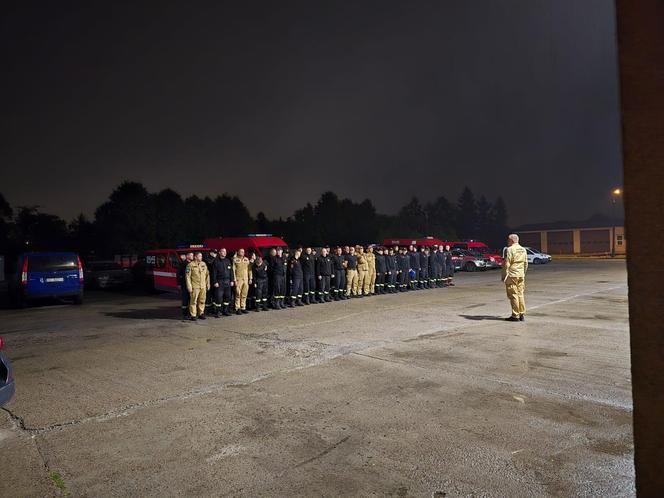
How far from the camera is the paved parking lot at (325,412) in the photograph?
3551 mm

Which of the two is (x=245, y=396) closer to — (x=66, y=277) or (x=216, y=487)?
(x=216, y=487)

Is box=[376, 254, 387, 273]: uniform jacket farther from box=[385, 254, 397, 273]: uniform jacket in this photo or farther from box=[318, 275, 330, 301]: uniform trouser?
box=[318, 275, 330, 301]: uniform trouser

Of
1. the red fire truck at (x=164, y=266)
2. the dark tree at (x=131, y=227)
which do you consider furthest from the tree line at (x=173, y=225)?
Answer: the red fire truck at (x=164, y=266)

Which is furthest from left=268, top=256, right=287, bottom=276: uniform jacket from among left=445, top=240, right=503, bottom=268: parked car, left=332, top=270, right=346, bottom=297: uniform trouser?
left=445, top=240, right=503, bottom=268: parked car

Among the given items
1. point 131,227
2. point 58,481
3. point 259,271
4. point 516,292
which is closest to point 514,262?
point 516,292

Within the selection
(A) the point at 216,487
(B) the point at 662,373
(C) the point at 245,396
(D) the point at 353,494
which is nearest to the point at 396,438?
(D) the point at 353,494

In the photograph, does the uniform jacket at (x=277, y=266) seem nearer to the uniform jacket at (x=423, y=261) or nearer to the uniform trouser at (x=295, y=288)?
the uniform trouser at (x=295, y=288)

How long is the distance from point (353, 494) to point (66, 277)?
591 inches

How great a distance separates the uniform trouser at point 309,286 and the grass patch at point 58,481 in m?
10.7

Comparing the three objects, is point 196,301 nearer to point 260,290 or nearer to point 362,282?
point 260,290

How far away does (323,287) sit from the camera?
48.2 feet

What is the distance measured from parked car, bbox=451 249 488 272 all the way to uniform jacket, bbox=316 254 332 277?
17162mm

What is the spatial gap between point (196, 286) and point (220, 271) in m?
0.80

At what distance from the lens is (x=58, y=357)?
25.4 ft
